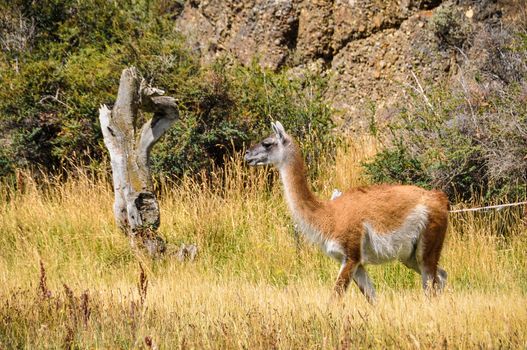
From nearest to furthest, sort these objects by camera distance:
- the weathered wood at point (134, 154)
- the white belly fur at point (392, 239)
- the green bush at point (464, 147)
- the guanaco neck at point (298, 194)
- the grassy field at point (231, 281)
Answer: the grassy field at point (231, 281), the white belly fur at point (392, 239), the guanaco neck at point (298, 194), the weathered wood at point (134, 154), the green bush at point (464, 147)

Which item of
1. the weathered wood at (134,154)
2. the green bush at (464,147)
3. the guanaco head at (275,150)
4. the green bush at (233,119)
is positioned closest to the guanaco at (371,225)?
the guanaco head at (275,150)

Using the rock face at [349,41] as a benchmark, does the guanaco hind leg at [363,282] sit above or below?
below

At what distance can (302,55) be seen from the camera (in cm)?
1802

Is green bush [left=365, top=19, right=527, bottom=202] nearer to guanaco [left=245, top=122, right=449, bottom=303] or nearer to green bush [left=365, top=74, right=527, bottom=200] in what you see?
green bush [left=365, top=74, right=527, bottom=200]

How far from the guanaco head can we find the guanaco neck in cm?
11

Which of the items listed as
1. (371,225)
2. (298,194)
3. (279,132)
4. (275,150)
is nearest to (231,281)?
(298,194)

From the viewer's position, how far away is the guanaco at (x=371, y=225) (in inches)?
345

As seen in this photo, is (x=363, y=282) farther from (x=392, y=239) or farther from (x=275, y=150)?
(x=275, y=150)

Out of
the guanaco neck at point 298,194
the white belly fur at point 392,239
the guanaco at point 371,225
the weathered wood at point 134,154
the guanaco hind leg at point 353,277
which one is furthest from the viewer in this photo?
the weathered wood at point 134,154

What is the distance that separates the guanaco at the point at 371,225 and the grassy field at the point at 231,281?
0.43 metres

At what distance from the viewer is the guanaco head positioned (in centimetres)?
945

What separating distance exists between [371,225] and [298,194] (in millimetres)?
899

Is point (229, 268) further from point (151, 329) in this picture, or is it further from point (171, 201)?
point (151, 329)

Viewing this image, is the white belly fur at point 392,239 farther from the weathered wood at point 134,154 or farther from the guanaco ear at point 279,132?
the weathered wood at point 134,154
